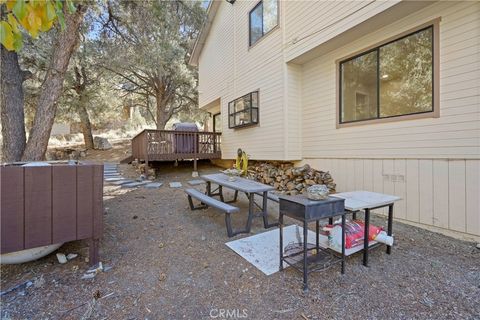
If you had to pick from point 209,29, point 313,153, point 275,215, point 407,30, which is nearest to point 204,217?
point 275,215

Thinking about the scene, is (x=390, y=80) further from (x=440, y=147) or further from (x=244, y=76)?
(x=244, y=76)

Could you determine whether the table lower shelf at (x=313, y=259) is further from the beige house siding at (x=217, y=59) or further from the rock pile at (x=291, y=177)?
the beige house siding at (x=217, y=59)

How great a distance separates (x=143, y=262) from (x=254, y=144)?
5444 millimetres

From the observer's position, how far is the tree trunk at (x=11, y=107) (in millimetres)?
5266

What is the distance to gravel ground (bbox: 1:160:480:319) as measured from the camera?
210cm

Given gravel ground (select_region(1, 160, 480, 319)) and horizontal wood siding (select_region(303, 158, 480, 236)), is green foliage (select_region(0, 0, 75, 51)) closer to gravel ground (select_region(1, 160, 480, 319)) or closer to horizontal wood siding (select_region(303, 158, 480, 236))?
gravel ground (select_region(1, 160, 480, 319))

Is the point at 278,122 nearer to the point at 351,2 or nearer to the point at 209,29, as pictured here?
the point at 351,2

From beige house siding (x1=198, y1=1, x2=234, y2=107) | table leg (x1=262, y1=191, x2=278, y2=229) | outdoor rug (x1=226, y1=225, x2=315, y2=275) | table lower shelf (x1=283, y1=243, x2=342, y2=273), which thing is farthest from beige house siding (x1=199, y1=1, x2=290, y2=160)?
table lower shelf (x1=283, y1=243, x2=342, y2=273)

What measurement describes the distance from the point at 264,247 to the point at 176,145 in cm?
686

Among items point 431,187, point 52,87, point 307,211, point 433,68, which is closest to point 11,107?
point 52,87

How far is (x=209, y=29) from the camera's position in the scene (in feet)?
36.3

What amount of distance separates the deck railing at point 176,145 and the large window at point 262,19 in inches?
165

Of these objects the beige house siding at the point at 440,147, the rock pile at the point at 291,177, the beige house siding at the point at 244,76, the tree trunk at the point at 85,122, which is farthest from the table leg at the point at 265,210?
the tree trunk at the point at 85,122

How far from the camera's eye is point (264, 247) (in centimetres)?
328
